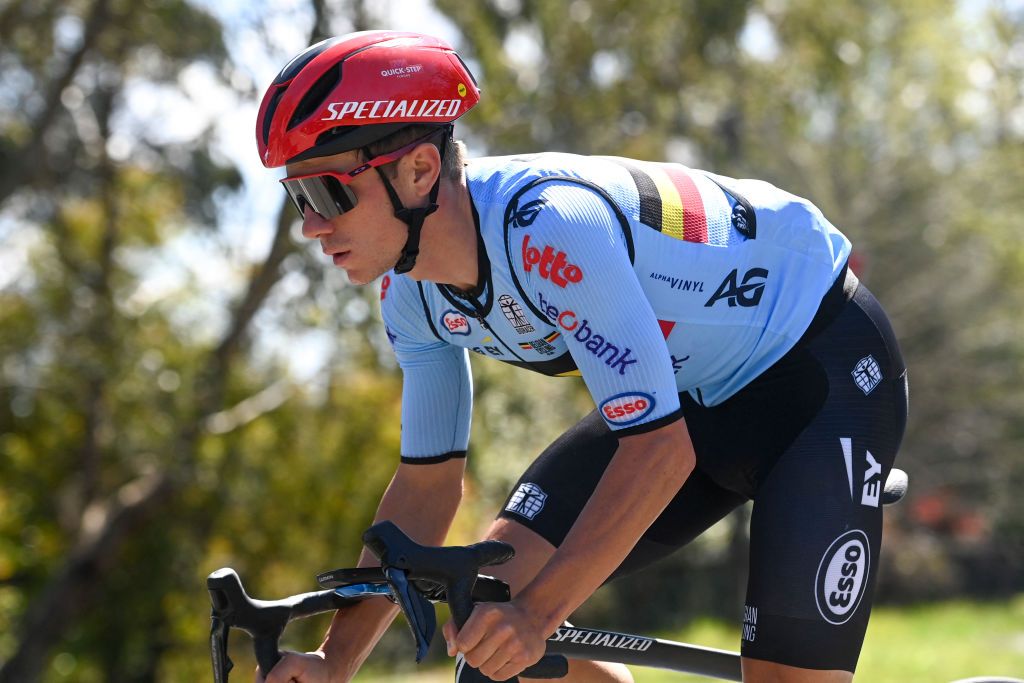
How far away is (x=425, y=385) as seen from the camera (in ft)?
9.96

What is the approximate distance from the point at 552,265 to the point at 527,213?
0.15 m

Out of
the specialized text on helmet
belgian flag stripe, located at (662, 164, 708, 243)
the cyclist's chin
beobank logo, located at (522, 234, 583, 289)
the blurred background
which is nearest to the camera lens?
beobank logo, located at (522, 234, 583, 289)

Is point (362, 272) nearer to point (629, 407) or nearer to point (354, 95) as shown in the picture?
point (354, 95)

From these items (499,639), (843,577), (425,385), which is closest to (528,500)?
(425,385)

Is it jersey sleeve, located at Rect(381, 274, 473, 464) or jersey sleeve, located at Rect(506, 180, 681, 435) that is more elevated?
jersey sleeve, located at Rect(506, 180, 681, 435)

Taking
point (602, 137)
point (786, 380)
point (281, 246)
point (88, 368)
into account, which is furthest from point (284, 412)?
point (786, 380)

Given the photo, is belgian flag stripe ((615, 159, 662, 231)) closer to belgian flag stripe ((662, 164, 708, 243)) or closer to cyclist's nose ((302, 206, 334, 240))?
belgian flag stripe ((662, 164, 708, 243))

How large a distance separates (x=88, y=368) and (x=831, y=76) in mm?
10608

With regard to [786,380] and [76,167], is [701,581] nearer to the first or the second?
[76,167]

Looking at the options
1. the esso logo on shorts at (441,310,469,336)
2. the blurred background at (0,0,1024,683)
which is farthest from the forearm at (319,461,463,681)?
the blurred background at (0,0,1024,683)

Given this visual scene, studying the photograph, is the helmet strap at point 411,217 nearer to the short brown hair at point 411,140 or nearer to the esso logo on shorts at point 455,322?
the short brown hair at point 411,140

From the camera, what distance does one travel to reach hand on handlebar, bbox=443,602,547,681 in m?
2.13

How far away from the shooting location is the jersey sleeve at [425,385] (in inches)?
119

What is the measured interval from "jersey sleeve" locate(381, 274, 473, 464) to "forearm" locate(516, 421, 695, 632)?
31.6 inches
